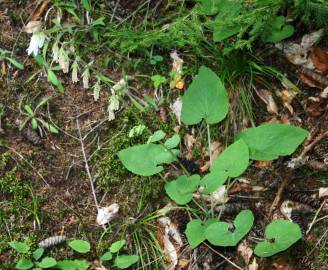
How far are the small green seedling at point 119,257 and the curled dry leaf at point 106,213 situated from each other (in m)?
0.16

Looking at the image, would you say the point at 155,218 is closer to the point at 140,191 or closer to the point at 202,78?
the point at 140,191

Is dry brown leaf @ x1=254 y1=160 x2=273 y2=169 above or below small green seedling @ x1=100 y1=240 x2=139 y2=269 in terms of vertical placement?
above

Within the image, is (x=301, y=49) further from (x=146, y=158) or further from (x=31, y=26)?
(x=31, y=26)

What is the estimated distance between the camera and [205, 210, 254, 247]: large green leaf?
2434 millimetres

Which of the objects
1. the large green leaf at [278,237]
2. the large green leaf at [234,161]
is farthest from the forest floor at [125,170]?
the large green leaf at [234,161]

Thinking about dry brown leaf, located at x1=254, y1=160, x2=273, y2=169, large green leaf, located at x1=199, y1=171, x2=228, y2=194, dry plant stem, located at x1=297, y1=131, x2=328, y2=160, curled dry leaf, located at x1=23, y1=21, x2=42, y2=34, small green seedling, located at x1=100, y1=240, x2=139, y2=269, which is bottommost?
small green seedling, located at x1=100, y1=240, x2=139, y2=269

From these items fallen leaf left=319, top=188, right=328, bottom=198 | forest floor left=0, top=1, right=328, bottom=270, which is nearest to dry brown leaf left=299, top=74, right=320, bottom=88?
forest floor left=0, top=1, right=328, bottom=270

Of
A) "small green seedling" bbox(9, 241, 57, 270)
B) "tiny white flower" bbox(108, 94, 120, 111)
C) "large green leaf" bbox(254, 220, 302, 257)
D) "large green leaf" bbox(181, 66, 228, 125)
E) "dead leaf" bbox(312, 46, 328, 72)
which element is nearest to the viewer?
"large green leaf" bbox(254, 220, 302, 257)

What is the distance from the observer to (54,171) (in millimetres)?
2938

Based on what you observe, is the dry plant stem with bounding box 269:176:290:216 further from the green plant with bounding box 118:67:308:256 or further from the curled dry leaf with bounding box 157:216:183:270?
the curled dry leaf with bounding box 157:216:183:270

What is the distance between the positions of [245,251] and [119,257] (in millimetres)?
600

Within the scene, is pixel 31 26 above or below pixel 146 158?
above

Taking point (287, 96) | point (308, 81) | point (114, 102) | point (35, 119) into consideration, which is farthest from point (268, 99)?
point (35, 119)

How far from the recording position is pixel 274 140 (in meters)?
2.60
